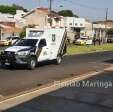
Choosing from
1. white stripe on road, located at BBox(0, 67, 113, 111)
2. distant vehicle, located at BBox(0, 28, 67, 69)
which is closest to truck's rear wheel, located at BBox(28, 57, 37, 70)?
distant vehicle, located at BBox(0, 28, 67, 69)

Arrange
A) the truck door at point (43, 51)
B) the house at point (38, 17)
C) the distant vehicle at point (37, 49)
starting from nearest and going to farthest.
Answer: the distant vehicle at point (37, 49), the truck door at point (43, 51), the house at point (38, 17)

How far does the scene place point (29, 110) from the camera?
11055 mm

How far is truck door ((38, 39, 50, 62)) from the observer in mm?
25016

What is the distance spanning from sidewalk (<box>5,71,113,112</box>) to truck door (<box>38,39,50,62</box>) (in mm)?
8779

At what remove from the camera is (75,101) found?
12.8 meters

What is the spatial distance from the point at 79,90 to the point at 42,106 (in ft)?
11.8

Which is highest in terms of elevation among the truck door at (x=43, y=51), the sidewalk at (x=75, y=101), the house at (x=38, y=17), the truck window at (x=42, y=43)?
the house at (x=38, y=17)

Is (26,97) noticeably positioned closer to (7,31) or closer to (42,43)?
(42,43)

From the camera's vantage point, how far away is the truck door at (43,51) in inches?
985

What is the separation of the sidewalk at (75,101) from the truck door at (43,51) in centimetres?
878

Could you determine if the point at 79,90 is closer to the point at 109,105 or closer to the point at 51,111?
the point at 109,105

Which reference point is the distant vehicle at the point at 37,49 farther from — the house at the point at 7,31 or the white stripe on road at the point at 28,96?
the house at the point at 7,31

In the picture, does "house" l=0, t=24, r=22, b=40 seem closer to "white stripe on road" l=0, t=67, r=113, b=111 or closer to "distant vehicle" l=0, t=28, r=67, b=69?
"distant vehicle" l=0, t=28, r=67, b=69

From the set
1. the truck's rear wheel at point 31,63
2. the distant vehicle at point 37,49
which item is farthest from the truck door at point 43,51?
the truck's rear wheel at point 31,63
